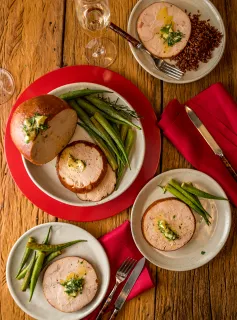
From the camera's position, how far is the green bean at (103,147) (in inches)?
88.4

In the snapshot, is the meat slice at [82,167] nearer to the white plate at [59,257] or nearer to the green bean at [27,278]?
the white plate at [59,257]

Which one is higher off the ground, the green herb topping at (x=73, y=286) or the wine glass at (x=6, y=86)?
the wine glass at (x=6, y=86)

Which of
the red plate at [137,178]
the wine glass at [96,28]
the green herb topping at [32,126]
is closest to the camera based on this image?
the green herb topping at [32,126]

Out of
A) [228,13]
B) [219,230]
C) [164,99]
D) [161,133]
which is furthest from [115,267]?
[228,13]

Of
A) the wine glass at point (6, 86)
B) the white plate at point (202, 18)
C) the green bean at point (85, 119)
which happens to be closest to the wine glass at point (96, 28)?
the white plate at point (202, 18)

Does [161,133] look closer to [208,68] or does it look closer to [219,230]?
[208,68]

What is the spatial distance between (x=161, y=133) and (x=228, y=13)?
68cm

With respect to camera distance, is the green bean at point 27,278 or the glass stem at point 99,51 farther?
the glass stem at point 99,51

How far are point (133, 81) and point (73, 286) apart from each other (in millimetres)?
985

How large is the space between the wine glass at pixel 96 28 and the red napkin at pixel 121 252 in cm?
78

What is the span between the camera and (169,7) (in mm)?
2322

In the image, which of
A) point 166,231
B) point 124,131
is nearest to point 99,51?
point 124,131

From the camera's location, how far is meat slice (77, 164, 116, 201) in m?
2.23

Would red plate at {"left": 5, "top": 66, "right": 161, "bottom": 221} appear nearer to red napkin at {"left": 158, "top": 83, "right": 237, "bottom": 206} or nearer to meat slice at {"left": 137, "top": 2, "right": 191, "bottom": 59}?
red napkin at {"left": 158, "top": 83, "right": 237, "bottom": 206}
